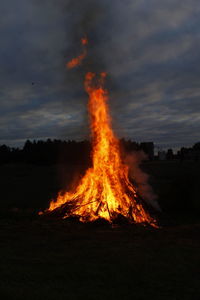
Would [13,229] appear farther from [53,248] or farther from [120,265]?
[120,265]

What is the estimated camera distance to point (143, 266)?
7.81 meters

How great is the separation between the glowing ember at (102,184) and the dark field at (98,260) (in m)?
1.01

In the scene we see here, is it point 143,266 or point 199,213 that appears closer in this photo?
point 143,266

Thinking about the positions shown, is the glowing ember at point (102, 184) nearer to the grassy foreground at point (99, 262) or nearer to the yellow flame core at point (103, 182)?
the yellow flame core at point (103, 182)

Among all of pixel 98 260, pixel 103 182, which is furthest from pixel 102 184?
pixel 98 260

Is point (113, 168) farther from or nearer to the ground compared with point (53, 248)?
farther from the ground

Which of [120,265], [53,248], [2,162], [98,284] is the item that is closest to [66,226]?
[53,248]

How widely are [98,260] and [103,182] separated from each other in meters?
6.95

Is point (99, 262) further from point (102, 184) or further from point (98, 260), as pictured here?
point (102, 184)

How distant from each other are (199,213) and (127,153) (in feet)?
13.5

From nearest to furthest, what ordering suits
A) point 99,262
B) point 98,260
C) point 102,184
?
point 99,262
point 98,260
point 102,184

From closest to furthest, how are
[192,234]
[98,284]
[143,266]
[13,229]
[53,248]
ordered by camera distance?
[98,284], [143,266], [53,248], [192,234], [13,229]

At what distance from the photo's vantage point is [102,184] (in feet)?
50.0

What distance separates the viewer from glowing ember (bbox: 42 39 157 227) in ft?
47.0
